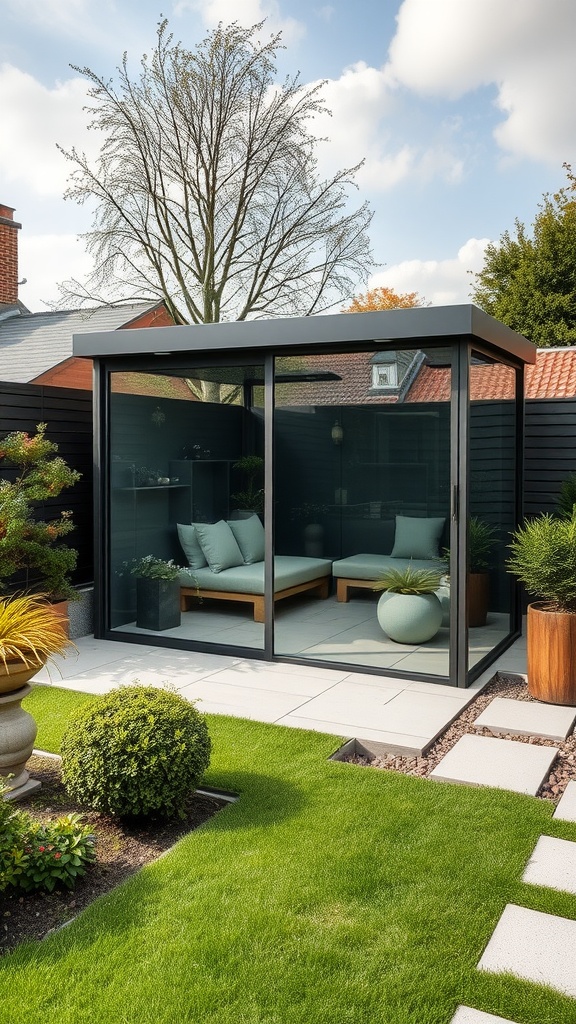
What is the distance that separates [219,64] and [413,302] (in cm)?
1101

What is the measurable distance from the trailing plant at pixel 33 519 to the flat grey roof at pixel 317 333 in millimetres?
954

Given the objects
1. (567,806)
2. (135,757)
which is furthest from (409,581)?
(135,757)

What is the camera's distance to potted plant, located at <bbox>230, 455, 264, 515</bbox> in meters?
6.03

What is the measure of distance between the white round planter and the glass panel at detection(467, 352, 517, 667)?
0.26 meters

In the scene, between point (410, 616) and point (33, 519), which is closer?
point (410, 616)

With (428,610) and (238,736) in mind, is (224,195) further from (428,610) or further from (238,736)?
(238,736)

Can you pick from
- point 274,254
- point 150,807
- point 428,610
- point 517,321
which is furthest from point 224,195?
point 150,807

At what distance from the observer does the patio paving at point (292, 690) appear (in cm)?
457

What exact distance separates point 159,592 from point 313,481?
5.54ft

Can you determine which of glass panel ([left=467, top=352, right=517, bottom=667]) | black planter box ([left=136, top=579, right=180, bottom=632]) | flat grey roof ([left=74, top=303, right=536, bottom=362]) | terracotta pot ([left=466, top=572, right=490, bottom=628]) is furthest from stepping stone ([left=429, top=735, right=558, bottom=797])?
black planter box ([left=136, top=579, right=180, bottom=632])

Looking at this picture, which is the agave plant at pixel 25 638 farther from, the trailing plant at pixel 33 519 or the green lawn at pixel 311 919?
the trailing plant at pixel 33 519

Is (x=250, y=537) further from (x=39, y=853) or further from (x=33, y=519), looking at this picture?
(x=39, y=853)

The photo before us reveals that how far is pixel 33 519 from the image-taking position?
643 cm

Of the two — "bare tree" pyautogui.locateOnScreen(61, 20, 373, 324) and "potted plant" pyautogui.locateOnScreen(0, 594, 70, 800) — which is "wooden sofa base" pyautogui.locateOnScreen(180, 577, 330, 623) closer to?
"potted plant" pyautogui.locateOnScreen(0, 594, 70, 800)
